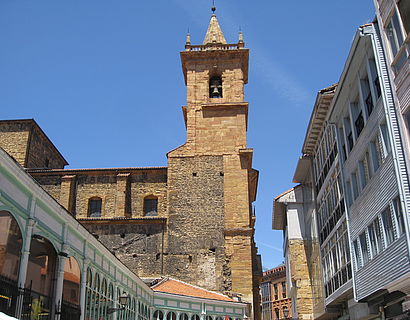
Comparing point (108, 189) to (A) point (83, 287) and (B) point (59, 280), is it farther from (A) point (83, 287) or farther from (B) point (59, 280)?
(B) point (59, 280)

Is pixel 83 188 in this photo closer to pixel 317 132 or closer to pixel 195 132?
pixel 195 132

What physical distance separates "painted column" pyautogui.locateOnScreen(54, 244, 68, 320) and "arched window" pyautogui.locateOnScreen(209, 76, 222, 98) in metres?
27.0

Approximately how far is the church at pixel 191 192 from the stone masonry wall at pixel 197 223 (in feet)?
0.22

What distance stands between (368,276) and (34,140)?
95.9ft

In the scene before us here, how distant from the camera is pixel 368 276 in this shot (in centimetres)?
1515

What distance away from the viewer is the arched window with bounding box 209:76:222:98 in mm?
37094

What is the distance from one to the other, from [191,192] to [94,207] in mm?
7662

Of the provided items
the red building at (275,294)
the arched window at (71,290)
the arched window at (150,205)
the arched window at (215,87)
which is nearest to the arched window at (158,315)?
the arched window at (71,290)

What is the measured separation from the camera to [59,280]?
11.3m

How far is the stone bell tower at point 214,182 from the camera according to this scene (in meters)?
30.8

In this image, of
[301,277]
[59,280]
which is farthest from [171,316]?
[59,280]

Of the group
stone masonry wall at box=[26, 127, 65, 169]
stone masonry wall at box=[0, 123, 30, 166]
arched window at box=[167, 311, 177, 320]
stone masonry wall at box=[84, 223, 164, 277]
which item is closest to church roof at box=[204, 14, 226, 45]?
stone masonry wall at box=[26, 127, 65, 169]

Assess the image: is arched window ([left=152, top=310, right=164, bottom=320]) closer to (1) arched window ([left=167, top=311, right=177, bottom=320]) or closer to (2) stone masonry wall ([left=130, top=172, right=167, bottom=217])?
(1) arched window ([left=167, top=311, right=177, bottom=320])

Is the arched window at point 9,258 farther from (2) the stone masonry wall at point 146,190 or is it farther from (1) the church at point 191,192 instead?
(2) the stone masonry wall at point 146,190
